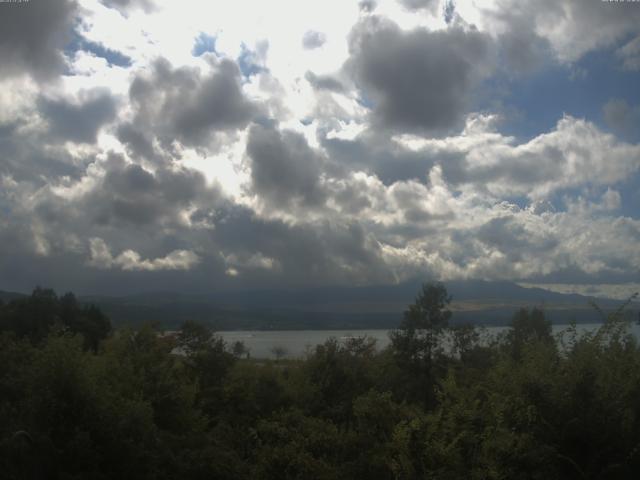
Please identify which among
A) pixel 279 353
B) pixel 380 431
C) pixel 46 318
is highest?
pixel 46 318

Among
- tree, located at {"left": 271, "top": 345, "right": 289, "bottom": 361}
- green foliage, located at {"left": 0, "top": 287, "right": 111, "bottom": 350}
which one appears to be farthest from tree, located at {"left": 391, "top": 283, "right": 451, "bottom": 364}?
green foliage, located at {"left": 0, "top": 287, "right": 111, "bottom": 350}

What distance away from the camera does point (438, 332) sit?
149 feet

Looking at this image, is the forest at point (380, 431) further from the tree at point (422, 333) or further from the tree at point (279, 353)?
the tree at point (279, 353)

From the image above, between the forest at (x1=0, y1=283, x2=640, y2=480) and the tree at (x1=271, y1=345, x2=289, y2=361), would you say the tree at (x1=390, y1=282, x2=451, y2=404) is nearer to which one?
the forest at (x1=0, y1=283, x2=640, y2=480)

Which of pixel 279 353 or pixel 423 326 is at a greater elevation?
pixel 423 326

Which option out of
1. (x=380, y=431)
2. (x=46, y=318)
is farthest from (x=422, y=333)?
(x=46, y=318)

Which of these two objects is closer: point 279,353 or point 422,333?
point 422,333

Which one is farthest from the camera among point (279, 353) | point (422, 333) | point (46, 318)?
point (279, 353)

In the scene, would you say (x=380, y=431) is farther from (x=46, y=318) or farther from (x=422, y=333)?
(x=46, y=318)

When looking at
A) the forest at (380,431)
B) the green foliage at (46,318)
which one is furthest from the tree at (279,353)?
the forest at (380,431)

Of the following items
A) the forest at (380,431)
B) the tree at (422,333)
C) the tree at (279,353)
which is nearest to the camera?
the forest at (380,431)

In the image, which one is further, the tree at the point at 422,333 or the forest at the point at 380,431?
the tree at the point at 422,333

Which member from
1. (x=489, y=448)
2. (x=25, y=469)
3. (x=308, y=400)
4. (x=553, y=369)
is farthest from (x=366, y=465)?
(x=308, y=400)

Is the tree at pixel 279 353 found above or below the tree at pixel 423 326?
below
